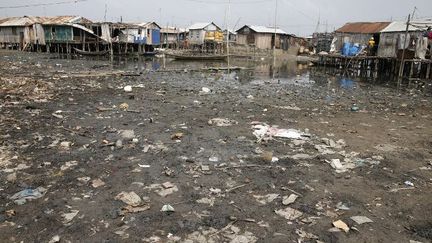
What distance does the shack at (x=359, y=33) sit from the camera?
28.8 m

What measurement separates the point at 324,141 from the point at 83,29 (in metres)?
32.9

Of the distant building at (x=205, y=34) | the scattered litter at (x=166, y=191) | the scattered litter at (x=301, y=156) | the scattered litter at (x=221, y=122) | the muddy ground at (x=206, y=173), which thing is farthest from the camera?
the distant building at (x=205, y=34)

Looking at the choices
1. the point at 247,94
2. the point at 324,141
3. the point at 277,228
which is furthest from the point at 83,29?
the point at 277,228

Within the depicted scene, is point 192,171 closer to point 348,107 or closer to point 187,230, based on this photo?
point 187,230

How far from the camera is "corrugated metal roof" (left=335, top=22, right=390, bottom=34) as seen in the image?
2865cm

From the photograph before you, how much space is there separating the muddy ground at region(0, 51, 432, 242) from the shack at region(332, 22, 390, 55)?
2206 centimetres

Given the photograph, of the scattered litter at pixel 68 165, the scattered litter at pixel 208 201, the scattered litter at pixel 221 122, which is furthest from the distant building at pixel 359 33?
the scattered litter at pixel 68 165

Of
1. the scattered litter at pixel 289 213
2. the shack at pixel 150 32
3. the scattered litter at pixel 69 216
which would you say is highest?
the shack at pixel 150 32

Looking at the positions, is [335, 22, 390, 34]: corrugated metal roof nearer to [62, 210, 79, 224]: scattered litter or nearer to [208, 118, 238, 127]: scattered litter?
[208, 118, 238, 127]: scattered litter

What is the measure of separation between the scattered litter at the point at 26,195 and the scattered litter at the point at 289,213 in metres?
2.72

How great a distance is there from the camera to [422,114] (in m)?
9.79

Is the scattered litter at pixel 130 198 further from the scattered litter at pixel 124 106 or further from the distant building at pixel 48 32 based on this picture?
the distant building at pixel 48 32

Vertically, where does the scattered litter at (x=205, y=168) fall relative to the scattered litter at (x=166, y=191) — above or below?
above

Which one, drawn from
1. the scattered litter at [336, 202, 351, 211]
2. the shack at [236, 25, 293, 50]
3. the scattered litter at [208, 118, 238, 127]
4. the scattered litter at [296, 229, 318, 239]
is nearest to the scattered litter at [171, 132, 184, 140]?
the scattered litter at [208, 118, 238, 127]
